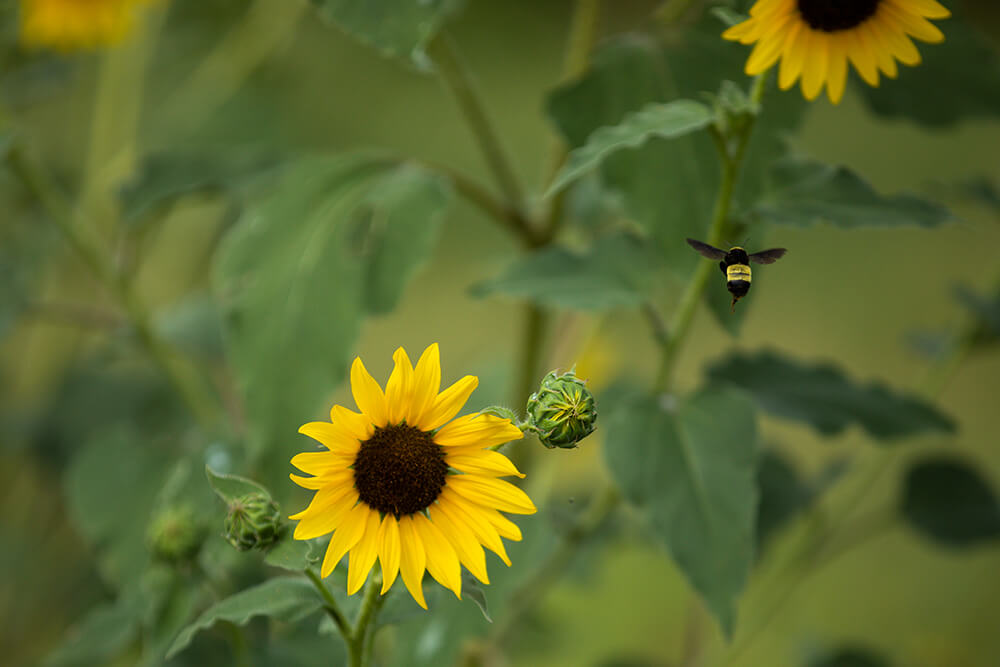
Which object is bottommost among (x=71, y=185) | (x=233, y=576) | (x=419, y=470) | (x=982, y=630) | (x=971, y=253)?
(x=982, y=630)

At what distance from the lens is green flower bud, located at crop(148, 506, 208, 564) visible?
0.27 meters

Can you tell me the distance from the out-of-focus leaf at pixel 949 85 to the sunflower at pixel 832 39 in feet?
0.55

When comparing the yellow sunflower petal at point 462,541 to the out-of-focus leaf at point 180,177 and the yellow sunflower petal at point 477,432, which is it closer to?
the yellow sunflower petal at point 477,432

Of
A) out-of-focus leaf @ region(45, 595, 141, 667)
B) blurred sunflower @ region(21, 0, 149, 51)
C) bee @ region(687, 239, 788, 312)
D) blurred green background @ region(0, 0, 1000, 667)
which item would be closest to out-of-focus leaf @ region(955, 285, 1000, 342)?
blurred green background @ region(0, 0, 1000, 667)

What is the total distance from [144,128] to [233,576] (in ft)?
Answer: 3.27

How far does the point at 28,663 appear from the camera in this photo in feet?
2.07

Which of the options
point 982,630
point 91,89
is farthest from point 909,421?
point 91,89

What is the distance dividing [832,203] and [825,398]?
5.4 inches

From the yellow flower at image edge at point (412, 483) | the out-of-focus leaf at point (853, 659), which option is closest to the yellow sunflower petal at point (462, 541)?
the yellow flower at image edge at point (412, 483)

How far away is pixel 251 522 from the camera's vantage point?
0.64 feet

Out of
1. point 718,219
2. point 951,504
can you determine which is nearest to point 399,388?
point 718,219

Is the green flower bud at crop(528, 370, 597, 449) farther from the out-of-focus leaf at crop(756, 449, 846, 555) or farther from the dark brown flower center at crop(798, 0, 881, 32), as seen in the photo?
the out-of-focus leaf at crop(756, 449, 846, 555)

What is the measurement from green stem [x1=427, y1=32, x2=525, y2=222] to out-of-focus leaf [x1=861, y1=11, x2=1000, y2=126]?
6.6 inches

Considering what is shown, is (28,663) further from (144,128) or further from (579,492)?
(144,128)
